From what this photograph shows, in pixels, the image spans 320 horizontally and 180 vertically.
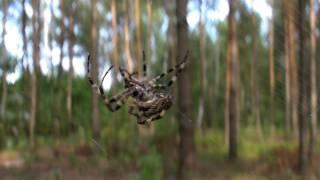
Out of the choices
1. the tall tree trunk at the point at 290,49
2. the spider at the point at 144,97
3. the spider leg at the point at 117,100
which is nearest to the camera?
the tall tree trunk at the point at 290,49

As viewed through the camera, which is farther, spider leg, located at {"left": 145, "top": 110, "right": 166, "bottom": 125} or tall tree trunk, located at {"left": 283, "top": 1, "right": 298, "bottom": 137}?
spider leg, located at {"left": 145, "top": 110, "right": 166, "bottom": 125}

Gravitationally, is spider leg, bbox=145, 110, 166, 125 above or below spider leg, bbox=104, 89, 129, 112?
below

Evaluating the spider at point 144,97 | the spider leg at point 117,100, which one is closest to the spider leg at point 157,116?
the spider at point 144,97

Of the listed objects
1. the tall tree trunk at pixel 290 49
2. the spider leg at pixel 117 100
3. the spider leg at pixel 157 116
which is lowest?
the spider leg at pixel 157 116

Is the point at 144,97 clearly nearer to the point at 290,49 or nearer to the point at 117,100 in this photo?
the point at 117,100

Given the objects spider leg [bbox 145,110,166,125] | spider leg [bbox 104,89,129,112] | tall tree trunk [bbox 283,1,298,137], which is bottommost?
spider leg [bbox 145,110,166,125]

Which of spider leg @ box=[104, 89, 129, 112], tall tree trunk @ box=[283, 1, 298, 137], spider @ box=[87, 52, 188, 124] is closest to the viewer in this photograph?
tall tree trunk @ box=[283, 1, 298, 137]

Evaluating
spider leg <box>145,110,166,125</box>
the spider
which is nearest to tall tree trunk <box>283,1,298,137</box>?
the spider

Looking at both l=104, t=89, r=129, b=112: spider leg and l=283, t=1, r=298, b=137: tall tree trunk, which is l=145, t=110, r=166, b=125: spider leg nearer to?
l=104, t=89, r=129, b=112: spider leg

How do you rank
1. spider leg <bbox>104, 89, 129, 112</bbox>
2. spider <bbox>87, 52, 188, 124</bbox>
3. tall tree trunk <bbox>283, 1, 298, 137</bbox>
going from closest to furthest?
tall tree trunk <bbox>283, 1, 298, 137</bbox>
spider <bbox>87, 52, 188, 124</bbox>
spider leg <bbox>104, 89, 129, 112</bbox>

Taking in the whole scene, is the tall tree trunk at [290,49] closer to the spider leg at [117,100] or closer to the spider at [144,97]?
the spider at [144,97]
